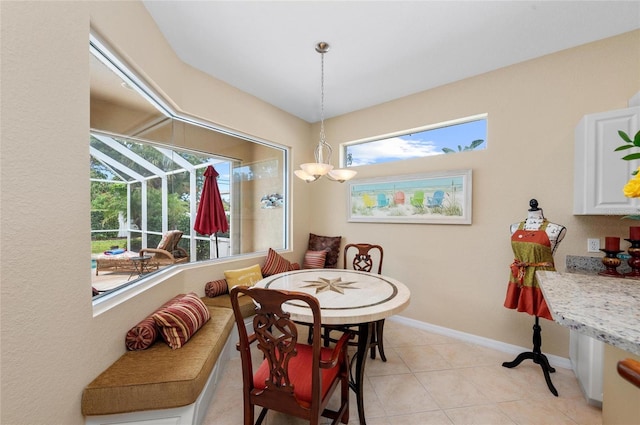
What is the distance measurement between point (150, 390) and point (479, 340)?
2981mm

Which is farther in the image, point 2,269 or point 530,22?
point 530,22

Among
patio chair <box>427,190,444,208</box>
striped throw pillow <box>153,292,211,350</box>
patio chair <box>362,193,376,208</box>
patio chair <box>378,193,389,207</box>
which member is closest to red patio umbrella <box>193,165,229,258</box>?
striped throw pillow <box>153,292,211,350</box>

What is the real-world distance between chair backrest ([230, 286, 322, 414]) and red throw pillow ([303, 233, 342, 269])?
2410mm

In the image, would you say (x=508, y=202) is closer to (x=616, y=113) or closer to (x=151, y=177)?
(x=616, y=113)

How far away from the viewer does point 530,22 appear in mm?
1980

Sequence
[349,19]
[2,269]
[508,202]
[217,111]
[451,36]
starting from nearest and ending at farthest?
[2,269], [349,19], [451,36], [508,202], [217,111]

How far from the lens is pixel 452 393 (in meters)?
1.94

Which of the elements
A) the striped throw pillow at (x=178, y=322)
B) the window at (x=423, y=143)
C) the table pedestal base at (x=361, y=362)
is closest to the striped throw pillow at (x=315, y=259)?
the window at (x=423, y=143)

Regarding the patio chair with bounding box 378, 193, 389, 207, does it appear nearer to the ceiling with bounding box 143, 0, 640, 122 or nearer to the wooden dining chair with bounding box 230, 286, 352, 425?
the ceiling with bounding box 143, 0, 640, 122

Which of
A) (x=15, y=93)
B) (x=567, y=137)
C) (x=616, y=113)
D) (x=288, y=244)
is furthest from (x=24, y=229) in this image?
(x=567, y=137)

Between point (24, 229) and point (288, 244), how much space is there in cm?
297

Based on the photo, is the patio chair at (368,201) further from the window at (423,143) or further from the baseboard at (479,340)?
the baseboard at (479,340)

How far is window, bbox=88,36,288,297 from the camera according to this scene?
5.42 ft

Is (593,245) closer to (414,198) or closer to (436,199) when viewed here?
(436,199)
